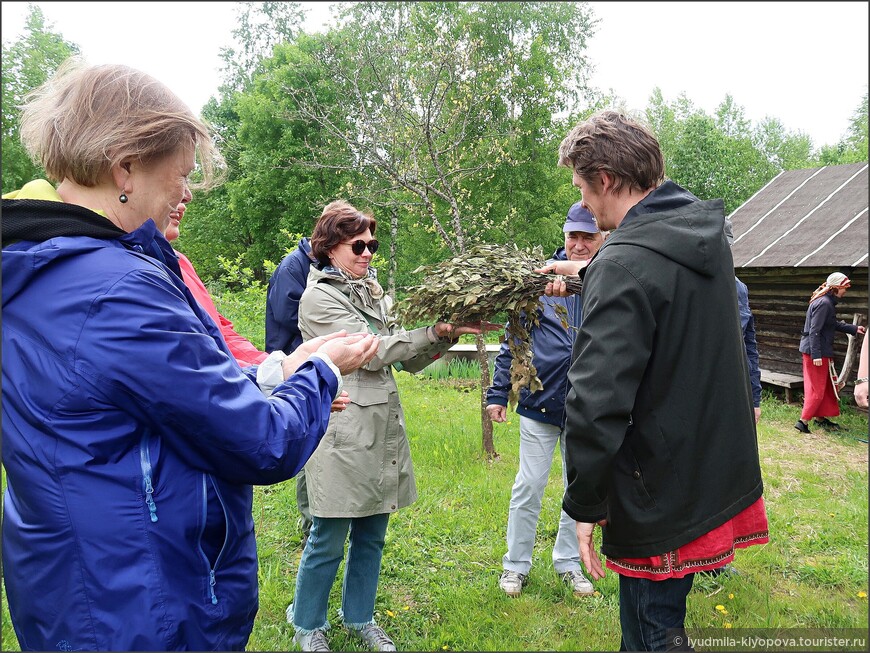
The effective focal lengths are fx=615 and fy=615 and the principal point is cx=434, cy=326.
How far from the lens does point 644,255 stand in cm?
206

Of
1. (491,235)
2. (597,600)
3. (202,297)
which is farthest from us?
(491,235)

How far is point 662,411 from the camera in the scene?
208cm

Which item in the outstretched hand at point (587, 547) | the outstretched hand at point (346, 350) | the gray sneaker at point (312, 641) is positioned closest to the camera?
the outstretched hand at point (346, 350)

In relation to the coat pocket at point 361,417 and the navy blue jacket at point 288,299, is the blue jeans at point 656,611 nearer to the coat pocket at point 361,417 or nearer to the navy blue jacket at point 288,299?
the coat pocket at point 361,417

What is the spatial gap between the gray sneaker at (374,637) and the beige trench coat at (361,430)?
69 centimetres

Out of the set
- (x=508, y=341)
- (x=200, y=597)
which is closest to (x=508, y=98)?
(x=508, y=341)

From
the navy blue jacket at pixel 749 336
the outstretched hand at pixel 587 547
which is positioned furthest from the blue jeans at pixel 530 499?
the navy blue jacket at pixel 749 336

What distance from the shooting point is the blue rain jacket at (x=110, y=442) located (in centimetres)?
140

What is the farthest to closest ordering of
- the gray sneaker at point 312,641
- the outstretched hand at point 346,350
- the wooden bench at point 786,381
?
1. the wooden bench at point 786,381
2. the gray sneaker at point 312,641
3. the outstretched hand at point 346,350

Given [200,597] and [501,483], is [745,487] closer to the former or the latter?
[200,597]

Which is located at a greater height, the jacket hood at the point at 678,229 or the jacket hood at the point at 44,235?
the jacket hood at the point at 678,229

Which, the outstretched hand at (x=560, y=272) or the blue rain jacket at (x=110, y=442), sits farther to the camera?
the outstretched hand at (x=560, y=272)

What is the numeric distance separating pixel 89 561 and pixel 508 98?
16.6 metres

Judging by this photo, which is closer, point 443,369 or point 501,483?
point 501,483
